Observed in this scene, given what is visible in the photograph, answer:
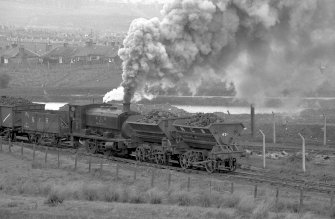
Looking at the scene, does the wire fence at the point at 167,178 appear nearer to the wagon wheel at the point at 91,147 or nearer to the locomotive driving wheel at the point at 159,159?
the wagon wheel at the point at 91,147

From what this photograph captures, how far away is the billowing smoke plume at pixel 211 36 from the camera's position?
3431cm

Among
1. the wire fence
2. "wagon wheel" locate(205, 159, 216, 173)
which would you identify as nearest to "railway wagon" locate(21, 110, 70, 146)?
the wire fence

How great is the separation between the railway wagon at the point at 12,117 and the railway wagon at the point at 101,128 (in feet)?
23.4

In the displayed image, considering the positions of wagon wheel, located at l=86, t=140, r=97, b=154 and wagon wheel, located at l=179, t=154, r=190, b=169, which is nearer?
wagon wheel, located at l=179, t=154, r=190, b=169

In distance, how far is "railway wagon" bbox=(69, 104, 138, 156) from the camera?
1366 inches

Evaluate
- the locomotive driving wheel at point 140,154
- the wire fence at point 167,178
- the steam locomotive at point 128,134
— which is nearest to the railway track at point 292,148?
the steam locomotive at point 128,134

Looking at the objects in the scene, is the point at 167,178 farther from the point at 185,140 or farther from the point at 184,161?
the point at 185,140

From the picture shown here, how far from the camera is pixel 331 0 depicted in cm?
3441

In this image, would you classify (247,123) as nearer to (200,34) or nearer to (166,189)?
(200,34)

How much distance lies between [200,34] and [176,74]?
3.01 metres

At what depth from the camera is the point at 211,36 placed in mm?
35000

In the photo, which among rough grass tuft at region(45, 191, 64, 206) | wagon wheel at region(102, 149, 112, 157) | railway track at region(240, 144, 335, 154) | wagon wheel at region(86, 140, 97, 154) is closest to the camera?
rough grass tuft at region(45, 191, 64, 206)

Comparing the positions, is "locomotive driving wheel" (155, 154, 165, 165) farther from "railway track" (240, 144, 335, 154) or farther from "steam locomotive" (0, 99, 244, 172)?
"railway track" (240, 144, 335, 154)

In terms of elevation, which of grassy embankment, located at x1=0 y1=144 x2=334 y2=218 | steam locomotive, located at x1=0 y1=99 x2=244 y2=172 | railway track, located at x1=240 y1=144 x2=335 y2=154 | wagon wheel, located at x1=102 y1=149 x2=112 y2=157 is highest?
steam locomotive, located at x1=0 y1=99 x2=244 y2=172
